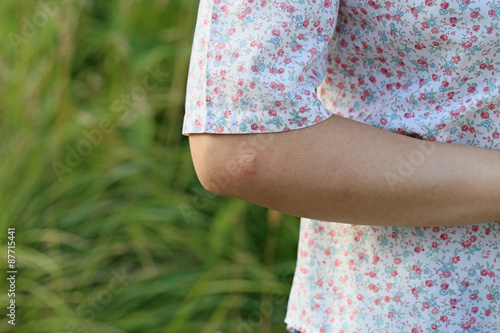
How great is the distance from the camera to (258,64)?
0.56 metres

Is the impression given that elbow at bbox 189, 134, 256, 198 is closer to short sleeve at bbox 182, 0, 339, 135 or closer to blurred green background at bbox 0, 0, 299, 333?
short sleeve at bbox 182, 0, 339, 135

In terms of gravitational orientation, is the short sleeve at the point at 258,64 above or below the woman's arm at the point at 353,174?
above

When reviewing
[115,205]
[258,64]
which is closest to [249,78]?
[258,64]

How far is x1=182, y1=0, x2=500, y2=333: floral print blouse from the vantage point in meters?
0.57

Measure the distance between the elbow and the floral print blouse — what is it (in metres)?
0.02

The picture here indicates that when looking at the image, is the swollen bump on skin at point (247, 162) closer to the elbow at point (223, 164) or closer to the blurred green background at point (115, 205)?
the elbow at point (223, 164)

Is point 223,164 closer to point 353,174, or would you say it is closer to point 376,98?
point 353,174

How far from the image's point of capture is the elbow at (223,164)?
1.88 feet

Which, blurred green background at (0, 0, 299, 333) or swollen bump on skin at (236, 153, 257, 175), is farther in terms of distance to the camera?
blurred green background at (0, 0, 299, 333)

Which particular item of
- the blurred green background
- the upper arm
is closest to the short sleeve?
the upper arm

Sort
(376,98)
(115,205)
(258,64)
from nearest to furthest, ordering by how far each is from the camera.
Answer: (258,64), (376,98), (115,205)

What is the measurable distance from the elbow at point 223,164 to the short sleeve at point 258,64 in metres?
0.01

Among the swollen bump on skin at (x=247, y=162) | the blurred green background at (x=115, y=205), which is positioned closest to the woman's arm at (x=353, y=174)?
the swollen bump on skin at (x=247, y=162)

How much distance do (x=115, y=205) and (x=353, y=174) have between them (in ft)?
4.59
